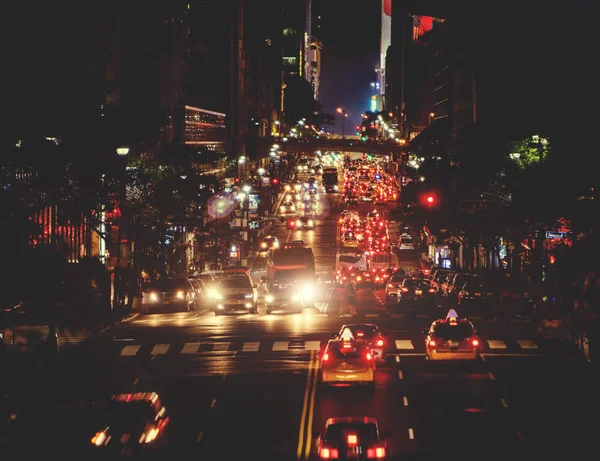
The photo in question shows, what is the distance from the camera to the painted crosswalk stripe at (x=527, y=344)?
3616cm

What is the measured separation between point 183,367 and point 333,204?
393ft

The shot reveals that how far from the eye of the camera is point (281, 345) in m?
37.2

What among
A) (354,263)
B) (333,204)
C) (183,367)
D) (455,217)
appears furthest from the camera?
(333,204)

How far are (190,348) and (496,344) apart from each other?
37.1ft

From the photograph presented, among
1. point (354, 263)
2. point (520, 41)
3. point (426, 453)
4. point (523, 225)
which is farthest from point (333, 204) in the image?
point (426, 453)

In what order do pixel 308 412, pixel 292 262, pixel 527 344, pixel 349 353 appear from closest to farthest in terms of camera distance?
1. pixel 308 412
2. pixel 349 353
3. pixel 527 344
4. pixel 292 262

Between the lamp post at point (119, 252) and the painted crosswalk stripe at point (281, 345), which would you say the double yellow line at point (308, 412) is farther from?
the lamp post at point (119, 252)

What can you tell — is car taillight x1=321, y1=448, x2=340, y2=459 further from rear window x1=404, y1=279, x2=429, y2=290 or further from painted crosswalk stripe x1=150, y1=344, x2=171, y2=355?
rear window x1=404, y1=279, x2=429, y2=290

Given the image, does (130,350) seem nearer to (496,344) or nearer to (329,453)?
(496,344)

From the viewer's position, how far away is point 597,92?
155 feet

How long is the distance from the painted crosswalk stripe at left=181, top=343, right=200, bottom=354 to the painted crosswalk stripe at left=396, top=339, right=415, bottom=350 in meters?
7.42

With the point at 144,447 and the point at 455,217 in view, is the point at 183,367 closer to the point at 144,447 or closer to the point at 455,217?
the point at 144,447

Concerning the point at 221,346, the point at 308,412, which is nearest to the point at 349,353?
the point at 308,412

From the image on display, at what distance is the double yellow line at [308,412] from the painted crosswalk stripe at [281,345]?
7.08 feet
